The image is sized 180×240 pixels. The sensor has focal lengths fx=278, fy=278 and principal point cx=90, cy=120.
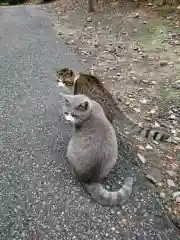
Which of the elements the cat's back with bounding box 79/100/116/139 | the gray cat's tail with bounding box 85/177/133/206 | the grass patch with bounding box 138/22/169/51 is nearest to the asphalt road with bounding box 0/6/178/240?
the gray cat's tail with bounding box 85/177/133/206

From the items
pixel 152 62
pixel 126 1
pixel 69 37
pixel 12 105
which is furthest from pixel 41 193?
pixel 126 1

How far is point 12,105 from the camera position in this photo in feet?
13.7

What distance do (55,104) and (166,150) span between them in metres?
1.78

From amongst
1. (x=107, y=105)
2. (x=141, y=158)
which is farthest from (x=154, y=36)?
(x=141, y=158)

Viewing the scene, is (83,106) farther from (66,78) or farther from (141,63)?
(141,63)

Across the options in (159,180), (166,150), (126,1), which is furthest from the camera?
(126,1)

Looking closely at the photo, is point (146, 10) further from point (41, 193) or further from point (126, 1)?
point (41, 193)

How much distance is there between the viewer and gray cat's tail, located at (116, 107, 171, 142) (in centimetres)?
333

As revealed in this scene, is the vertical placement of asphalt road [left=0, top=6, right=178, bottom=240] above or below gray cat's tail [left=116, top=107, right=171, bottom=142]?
below

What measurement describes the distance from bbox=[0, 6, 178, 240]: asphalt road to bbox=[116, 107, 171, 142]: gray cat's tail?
0.79 feet

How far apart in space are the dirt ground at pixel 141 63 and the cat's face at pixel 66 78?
72 cm

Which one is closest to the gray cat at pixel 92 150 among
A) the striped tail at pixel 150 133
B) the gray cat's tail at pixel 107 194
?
the gray cat's tail at pixel 107 194

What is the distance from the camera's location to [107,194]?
8.37 ft

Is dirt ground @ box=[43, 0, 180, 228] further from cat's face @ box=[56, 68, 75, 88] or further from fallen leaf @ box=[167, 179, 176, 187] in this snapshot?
cat's face @ box=[56, 68, 75, 88]
